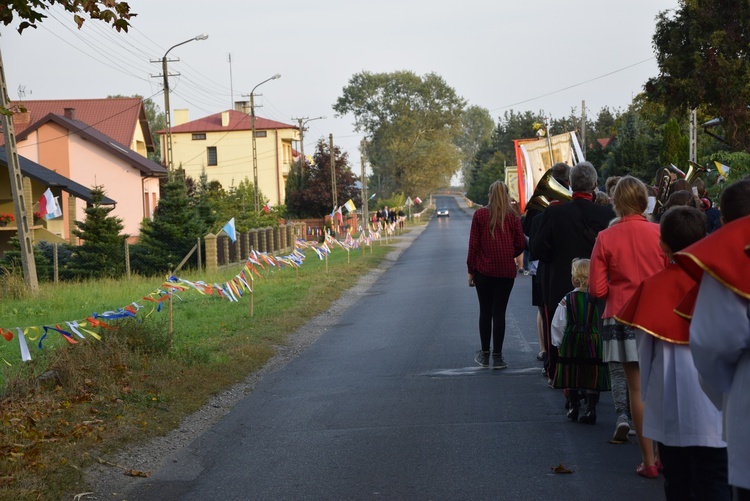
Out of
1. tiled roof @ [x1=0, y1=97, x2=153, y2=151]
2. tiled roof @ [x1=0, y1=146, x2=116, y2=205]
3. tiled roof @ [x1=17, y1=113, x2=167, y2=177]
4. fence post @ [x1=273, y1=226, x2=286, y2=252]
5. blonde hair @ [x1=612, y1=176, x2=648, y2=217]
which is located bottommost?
fence post @ [x1=273, y1=226, x2=286, y2=252]

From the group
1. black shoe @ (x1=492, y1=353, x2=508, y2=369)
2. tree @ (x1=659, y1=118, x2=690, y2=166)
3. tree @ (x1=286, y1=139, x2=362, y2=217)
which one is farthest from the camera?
tree @ (x1=286, y1=139, x2=362, y2=217)

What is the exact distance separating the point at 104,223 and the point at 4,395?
2307 cm

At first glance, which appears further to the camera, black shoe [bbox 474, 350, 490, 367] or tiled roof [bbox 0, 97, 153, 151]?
tiled roof [bbox 0, 97, 153, 151]

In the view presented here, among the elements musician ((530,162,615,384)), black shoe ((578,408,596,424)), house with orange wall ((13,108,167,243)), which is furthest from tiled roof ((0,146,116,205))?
black shoe ((578,408,596,424))

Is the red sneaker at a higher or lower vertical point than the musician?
lower

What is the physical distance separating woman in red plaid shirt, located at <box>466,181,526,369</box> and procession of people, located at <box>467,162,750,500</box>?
1 cm

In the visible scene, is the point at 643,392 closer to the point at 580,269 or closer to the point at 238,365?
the point at 580,269

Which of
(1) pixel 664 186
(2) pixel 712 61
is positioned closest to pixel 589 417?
(1) pixel 664 186

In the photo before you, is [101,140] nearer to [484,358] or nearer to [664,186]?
[484,358]

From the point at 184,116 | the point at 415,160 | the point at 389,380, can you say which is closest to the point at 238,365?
the point at 389,380

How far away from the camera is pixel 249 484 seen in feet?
21.4

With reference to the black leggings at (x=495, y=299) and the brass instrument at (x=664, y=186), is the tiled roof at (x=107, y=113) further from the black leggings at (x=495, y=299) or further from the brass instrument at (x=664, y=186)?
the brass instrument at (x=664, y=186)

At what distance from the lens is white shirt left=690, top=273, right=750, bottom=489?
329cm

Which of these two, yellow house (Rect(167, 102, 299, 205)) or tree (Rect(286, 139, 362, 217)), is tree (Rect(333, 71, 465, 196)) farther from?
tree (Rect(286, 139, 362, 217))
